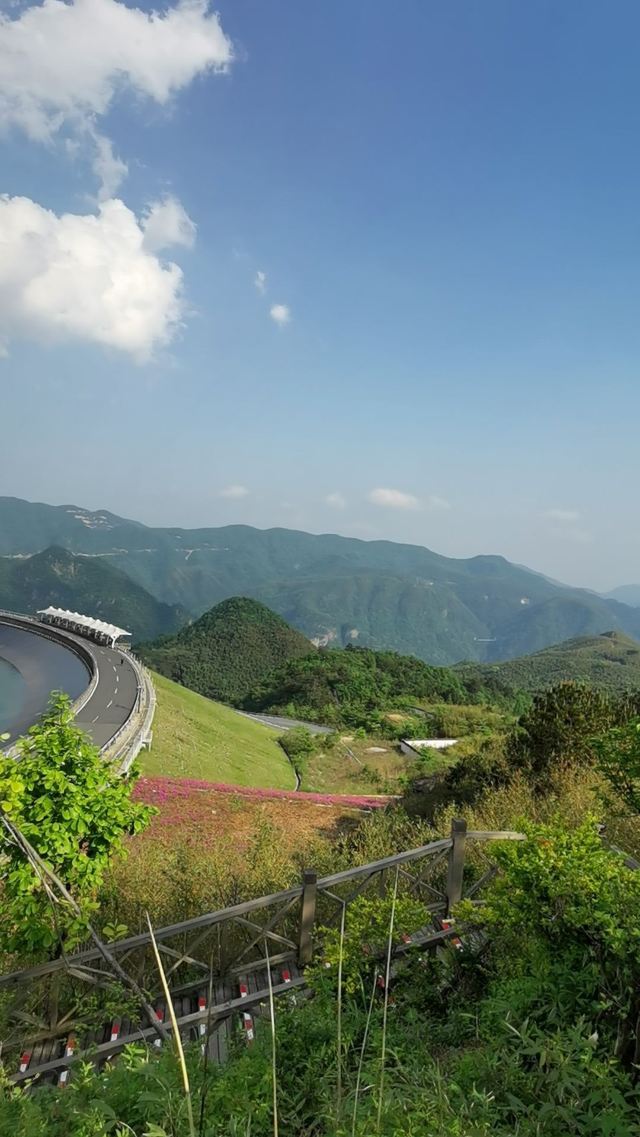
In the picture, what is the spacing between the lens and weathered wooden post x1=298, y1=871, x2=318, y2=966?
7.25 meters

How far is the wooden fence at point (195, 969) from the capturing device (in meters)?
6.49

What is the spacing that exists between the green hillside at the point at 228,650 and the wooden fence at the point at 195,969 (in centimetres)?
9453

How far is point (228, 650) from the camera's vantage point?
126 metres

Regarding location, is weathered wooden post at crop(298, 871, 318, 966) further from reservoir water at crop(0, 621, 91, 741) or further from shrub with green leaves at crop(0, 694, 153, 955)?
reservoir water at crop(0, 621, 91, 741)

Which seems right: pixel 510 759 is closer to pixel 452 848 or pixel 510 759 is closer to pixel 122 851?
pixel 452 848

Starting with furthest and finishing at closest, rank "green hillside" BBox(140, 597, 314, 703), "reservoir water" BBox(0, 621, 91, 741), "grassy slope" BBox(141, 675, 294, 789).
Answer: "green hillside" BBox(140, 597, 314, 703) < "reservoir water" BBox(0, 621, 91, 741) < "grassy slope" BBox(141, 675, 294, 789)

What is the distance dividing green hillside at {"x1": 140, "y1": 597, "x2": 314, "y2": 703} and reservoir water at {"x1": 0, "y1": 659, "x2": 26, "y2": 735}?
47.7m

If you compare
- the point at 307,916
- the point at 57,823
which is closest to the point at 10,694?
the point at 57,823

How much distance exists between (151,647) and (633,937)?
5457 inches

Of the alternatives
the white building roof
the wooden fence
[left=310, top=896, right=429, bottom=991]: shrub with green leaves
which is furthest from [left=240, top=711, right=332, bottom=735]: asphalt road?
[left=310, top=896, right=429, bottom=991]: shrub with green leaves

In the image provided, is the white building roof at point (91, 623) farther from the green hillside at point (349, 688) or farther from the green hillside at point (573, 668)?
the green hillside at point (573, 668)

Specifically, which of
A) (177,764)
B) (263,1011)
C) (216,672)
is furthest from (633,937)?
(216,672)

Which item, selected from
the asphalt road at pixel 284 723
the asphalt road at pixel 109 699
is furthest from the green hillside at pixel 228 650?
the asphalt road at pixel 109 699

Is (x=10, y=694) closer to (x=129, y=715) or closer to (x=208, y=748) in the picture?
(x=129, y=715)
